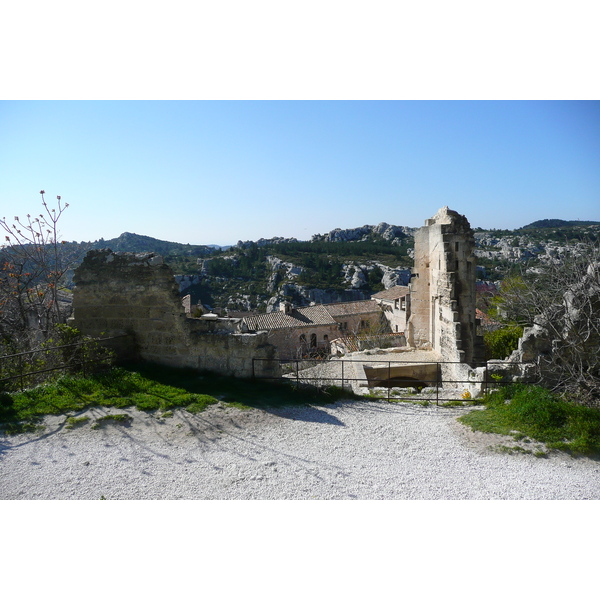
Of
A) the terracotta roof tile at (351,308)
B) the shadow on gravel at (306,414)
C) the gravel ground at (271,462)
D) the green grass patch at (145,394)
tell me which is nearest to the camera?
the gravel ground at (271,462)

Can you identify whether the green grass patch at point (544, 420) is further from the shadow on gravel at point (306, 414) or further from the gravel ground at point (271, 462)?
the shadow on gravel at point (306, 414)

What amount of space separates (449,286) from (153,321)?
8196mm

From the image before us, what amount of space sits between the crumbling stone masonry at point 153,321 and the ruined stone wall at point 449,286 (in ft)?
20.3

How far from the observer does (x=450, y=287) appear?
12.2 m

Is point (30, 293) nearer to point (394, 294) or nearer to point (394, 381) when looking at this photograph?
point (394, 381)

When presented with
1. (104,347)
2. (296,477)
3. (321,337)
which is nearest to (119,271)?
(104,347)

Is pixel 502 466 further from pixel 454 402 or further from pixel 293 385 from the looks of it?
pixel 293 385

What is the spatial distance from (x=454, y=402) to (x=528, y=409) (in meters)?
1.73

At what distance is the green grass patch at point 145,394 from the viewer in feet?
21.6

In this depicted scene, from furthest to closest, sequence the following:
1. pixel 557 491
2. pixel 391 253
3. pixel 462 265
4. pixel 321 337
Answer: pixel 391 253 < pixel 321 337 < pixel 462 265 < pixel 557 491

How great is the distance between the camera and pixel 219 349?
8414mm

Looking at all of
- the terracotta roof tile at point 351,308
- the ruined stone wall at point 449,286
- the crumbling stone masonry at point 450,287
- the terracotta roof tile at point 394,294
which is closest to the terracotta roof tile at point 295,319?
the terracotta roof tile at point 351,308

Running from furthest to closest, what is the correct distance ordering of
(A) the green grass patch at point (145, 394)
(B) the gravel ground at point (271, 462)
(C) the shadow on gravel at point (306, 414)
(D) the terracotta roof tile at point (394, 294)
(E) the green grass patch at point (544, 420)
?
(D) the terracotta roof tile at point (394, 294)
(C) the shadow on gravel at point (306, 414)
(A) the green grass patch at point (145, 394)
(E) the green grass patch at point (544, 420)
(B) the gravel ground at point (271, 462)

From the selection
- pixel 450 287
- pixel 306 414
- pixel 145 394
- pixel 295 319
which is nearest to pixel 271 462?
pixel 306 414
